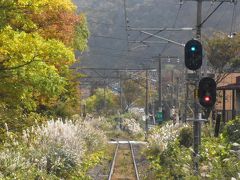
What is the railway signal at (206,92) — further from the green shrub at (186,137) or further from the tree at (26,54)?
the green shrub at (186,137)

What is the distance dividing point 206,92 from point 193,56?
3.43 ft

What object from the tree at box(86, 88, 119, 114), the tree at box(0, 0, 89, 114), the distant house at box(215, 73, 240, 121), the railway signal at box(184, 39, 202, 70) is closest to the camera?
the railway signal at box(184, 39, 202, 70)

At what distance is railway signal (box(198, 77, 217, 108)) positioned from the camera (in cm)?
1493

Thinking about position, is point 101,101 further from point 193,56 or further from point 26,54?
point 193,56

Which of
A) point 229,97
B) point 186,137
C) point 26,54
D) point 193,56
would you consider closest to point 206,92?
point 193,56

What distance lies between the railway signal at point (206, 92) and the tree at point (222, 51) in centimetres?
3325

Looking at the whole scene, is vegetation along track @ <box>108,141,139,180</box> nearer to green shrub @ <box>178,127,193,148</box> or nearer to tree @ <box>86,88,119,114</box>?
green shrub @ <box>178,127,193,148</box>

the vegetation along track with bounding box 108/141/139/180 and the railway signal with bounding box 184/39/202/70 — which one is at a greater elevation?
the railway signal with bounding box 184/39/202/70

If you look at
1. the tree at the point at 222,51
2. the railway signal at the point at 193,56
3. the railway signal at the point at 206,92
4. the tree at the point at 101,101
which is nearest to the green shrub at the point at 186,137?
the railway signal at the point at 193,56

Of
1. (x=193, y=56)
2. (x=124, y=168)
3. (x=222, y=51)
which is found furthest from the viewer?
(x=222, y=51)

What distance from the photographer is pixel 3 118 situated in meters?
21.8

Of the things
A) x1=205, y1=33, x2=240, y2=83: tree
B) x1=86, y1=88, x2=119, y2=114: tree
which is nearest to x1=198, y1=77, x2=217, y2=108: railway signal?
x1=205, y1=33, x2=240, y2=83: tree

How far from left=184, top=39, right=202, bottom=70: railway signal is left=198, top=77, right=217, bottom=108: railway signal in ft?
1.75

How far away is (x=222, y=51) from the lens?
4856 cm
